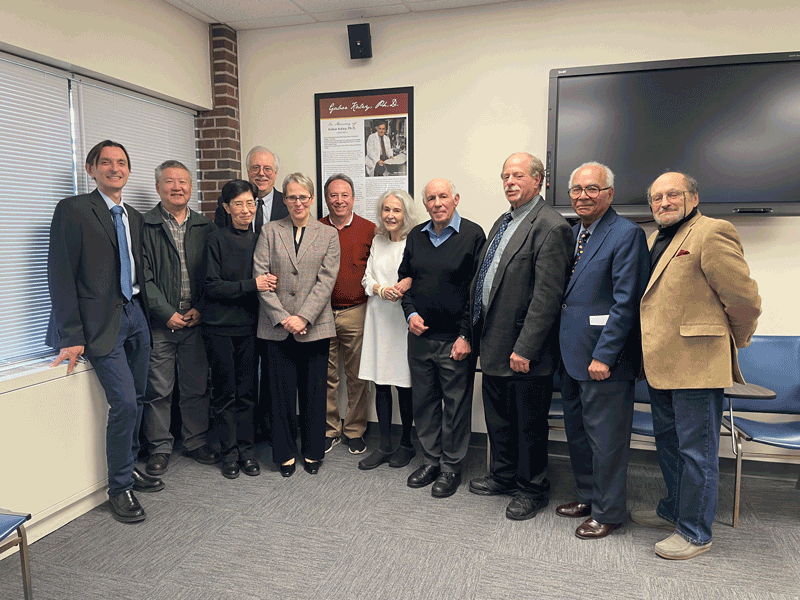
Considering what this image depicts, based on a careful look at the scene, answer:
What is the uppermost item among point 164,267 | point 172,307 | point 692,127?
point 692,127

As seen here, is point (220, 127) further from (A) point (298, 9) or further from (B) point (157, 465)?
(B) point (157, 465)

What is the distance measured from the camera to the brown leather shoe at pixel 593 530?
8.05ft

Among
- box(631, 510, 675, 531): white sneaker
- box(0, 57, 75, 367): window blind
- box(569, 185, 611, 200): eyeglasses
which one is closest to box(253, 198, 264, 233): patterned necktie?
box(0, 57, 75, 367): window blind

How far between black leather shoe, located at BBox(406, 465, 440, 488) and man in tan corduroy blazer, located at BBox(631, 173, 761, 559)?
114cm

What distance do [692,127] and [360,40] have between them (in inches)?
81.5

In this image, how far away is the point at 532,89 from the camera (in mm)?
3395

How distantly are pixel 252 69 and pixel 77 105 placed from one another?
1325 millimetres

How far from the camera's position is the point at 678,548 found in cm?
230

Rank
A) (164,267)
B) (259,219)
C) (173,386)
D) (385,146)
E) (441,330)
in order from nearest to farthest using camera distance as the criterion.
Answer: (441,330), (164,267), (173,386), (259,219), (385,146)

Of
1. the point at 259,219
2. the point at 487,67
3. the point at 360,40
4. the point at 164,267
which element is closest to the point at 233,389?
the point at 164,267

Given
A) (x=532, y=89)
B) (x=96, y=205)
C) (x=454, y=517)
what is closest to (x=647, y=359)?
(x=454, y=517)

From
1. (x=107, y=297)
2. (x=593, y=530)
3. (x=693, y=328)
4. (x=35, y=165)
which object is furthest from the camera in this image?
(x=35, y=165)

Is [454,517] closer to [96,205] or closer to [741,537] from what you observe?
[741,537]

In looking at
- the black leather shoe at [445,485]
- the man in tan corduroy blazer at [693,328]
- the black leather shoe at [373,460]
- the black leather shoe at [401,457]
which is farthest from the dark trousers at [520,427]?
the black leather shoe at [373,460]
